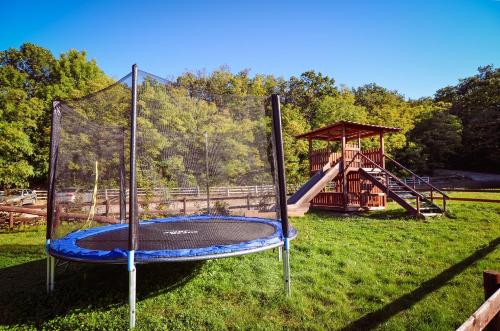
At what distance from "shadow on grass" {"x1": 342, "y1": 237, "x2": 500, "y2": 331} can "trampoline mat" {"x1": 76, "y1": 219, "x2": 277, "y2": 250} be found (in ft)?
5.34

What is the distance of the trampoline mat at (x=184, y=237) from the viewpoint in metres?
3.91

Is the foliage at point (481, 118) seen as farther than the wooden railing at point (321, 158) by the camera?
Yes

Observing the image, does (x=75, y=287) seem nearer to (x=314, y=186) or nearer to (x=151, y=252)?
(x=151, y=252)

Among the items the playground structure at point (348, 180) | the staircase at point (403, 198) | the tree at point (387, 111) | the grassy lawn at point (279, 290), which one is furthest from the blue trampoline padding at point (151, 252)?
the tree at point (387, 111)

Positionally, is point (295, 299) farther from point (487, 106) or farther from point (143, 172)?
point (487, 106)

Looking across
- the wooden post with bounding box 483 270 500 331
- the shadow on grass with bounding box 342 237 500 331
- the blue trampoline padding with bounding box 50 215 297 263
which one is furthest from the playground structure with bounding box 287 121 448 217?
the wooden post with bounding box 483 270 500 331

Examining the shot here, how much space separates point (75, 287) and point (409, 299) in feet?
14.6

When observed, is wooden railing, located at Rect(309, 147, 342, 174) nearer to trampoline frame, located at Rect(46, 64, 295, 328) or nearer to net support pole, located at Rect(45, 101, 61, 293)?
trampoline frame, located at Rect(46, 64, 295, 328)

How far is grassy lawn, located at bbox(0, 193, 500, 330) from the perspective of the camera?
11.0ft

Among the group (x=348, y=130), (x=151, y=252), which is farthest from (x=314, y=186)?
(x=151, y=252)

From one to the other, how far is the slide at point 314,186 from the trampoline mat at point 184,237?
17.7 feet

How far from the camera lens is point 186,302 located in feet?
12.3

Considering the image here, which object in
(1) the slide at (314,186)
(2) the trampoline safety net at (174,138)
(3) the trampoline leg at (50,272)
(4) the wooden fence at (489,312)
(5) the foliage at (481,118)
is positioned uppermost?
(5) the foliage at (481,118)

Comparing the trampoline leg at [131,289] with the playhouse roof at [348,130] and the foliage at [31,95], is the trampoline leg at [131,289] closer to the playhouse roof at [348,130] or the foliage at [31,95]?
the playhouse roof at [348,130]
